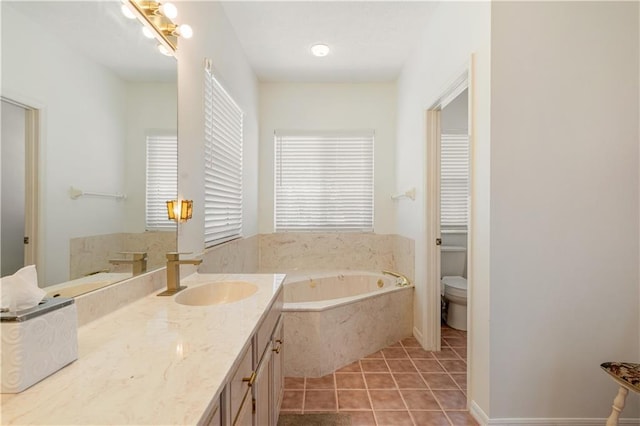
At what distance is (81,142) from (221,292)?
2.95ft

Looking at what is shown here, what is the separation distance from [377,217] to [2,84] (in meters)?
3.20

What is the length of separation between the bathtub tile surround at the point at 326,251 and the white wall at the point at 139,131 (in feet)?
7.29

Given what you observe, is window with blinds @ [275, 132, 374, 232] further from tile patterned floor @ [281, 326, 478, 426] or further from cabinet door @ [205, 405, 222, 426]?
cabinet door @ [205, 405, 222, 426]

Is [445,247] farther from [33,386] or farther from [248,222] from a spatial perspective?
[33,386]

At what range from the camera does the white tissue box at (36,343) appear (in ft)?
2.02

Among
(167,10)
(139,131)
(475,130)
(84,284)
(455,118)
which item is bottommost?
(84,284)

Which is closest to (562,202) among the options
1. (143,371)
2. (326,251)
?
(143,371)

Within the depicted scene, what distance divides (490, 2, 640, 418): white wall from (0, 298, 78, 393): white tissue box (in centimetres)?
175

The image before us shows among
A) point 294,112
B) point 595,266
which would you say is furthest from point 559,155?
point 294,112

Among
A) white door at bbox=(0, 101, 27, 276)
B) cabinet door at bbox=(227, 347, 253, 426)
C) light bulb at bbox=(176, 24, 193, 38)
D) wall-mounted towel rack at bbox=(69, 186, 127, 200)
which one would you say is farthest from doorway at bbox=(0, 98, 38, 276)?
light bulb at bbox=(176, 24, 193, 38)

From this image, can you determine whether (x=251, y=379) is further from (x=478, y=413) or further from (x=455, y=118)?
(x=455, y=118)

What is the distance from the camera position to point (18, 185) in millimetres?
776

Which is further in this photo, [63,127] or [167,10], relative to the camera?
[167,10]

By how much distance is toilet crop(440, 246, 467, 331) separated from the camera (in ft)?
9.94
